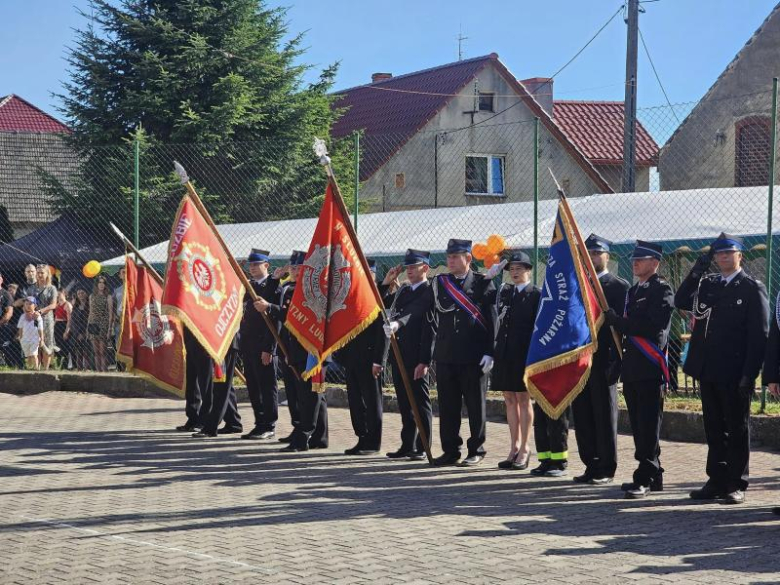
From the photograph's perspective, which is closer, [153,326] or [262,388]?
[262,388]

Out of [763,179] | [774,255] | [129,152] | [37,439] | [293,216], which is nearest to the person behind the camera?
[37,439]

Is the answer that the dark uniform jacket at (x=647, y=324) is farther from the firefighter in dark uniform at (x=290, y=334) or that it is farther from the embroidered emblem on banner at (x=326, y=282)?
the firefighter in dark uniform at (x=290, y=334)

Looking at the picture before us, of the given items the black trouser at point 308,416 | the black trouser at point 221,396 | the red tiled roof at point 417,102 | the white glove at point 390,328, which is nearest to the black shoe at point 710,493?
the white glove at point 390,328

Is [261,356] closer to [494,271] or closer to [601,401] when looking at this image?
[494,271]

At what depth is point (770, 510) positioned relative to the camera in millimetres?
8492

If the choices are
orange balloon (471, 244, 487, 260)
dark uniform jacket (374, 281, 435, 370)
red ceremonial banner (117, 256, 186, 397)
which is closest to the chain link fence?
orange balloon (471, 244, 487, 260)

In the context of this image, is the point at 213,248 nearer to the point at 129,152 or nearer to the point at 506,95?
the point at 129,152

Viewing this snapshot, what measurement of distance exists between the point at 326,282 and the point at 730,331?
384 centimetres

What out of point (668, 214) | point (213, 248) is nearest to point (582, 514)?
point (213, 248)

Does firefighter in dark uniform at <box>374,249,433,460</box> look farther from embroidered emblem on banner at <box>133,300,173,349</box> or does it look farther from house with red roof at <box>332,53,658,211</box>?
house with red roof at <box>332,53,658,211</box>

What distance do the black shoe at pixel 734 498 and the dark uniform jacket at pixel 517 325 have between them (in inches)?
91.6

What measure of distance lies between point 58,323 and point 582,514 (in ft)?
46.2

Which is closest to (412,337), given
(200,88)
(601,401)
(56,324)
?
(601,401)

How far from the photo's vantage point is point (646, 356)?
9.21 m
